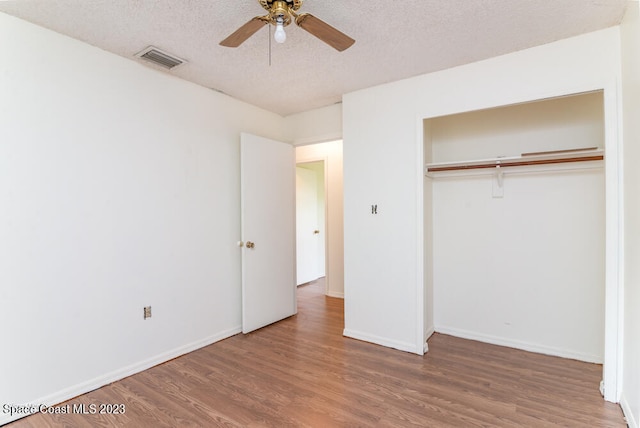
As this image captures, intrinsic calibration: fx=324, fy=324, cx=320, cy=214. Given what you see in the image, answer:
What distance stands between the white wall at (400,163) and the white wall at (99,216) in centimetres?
139

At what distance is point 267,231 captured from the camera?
12.2 ft

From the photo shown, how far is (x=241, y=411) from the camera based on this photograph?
212cm

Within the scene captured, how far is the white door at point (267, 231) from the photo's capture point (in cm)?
348

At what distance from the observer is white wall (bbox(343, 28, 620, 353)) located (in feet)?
8.14

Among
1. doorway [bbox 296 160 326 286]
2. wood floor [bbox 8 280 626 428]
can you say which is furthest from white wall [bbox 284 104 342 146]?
wood floor [bbox 8 280 626 428]

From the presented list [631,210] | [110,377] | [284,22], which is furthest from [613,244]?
[110,377]

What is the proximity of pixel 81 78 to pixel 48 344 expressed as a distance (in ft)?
6.17

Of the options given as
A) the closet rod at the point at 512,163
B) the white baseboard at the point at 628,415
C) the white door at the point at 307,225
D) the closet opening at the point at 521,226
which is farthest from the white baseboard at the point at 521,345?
the white door at the point at 307,225

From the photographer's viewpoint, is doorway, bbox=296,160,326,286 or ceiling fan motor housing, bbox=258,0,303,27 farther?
doorway, bbox=296,160,326,286

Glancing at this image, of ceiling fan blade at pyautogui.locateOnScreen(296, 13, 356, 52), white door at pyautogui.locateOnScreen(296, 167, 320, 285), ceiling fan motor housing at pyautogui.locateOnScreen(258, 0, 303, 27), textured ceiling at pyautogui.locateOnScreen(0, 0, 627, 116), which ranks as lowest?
white door at pyautogui.locateOnScreen(296, 167, 320, 285)

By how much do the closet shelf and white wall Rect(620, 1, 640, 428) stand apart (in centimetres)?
48

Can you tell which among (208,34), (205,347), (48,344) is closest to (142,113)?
(208,34)

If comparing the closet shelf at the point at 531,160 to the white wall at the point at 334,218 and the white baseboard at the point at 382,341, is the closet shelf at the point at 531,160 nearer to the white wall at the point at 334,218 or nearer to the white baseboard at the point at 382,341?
the white baseboard at the point at 382,341

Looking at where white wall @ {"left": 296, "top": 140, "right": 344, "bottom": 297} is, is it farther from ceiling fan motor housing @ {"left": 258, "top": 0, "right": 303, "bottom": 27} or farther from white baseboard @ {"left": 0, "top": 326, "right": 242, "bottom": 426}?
ceiling fan motor housing @ {"left": 258, "top": 0, "right": 303, "bottom": 27}
